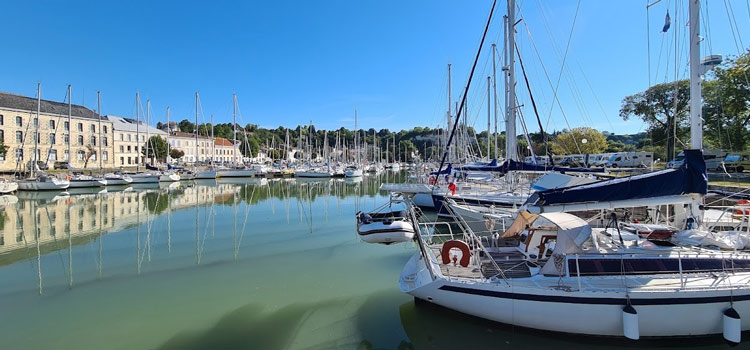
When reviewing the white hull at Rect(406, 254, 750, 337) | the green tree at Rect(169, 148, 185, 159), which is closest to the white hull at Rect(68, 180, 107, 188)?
the green tree at Rect(169, 148, 185, 159)

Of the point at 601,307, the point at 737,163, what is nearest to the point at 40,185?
the point at 601,307

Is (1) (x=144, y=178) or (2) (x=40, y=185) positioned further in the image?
(1) (x=144, y=178)

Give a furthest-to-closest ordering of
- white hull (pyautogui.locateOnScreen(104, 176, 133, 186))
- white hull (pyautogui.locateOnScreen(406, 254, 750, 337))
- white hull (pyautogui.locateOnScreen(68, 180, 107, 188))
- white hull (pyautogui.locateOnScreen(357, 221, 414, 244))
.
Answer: white hull (pyautogui.locateOnScreen(104, 176, 133, 186)), white hull (pyautogui.locateOnScreen(68, 180, 107, 188)), white hull (pyautogui.locateOnScreen(357, 221, 414, 244)), white hull (pyautogui.locateOnScreen(406, 254, 750, 337))

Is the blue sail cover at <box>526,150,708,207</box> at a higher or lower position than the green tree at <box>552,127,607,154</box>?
lower

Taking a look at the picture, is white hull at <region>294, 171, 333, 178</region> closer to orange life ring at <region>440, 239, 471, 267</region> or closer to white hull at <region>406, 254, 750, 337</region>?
orange life ring at <region>440, 239, 471, 267</region>

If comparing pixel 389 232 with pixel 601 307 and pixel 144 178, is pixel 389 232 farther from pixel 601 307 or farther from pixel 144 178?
pixel 144 178

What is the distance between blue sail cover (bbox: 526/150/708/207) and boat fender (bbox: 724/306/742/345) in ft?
8.18

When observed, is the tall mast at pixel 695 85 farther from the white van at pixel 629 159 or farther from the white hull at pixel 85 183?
the white hull at pixel 85 183

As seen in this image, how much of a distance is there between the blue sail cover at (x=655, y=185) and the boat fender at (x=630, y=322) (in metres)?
2.58

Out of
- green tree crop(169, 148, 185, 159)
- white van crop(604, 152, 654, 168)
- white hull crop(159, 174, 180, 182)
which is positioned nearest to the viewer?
white van crop(604, 152, 654, 168)

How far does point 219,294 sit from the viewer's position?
10.5 m

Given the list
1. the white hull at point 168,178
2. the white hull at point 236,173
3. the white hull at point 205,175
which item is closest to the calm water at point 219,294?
the white hull at point 168,178

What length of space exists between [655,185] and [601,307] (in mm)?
3182

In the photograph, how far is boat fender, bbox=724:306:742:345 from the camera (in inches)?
254
